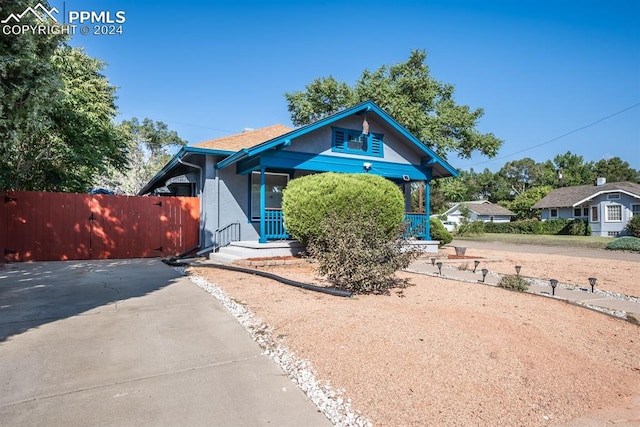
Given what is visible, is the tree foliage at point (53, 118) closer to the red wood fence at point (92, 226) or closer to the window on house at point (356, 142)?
the red wood fence at point (92, 226)

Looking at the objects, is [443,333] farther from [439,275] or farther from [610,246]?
[610,246]

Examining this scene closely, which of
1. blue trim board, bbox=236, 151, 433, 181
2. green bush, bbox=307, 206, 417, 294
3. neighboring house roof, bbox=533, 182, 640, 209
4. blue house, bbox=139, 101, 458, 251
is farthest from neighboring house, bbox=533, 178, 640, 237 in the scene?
green bush, bbox=307, 206, 417, 294

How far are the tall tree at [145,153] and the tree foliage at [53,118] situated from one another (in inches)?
777

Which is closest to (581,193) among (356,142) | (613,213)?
(613,213)

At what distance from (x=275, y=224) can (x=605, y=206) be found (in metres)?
34.2

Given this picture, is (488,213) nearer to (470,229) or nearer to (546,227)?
(546,227)

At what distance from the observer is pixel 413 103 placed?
80.1 feet

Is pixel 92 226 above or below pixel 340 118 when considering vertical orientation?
below

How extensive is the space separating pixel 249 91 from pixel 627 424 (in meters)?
21.4

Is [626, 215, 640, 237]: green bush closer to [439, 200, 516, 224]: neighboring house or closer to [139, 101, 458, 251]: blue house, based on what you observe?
[139, 101, 458, 251]: blue house

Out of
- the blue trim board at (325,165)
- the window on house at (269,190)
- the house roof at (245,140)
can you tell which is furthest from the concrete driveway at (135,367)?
the house roof at (245,140)

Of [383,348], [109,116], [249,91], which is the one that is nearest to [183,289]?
[383,348]

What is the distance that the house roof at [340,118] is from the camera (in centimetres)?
1052

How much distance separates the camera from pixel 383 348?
11.6 feet
